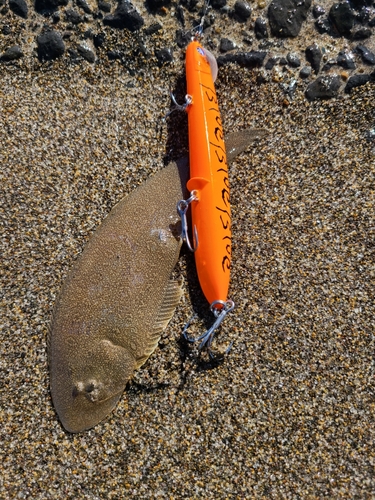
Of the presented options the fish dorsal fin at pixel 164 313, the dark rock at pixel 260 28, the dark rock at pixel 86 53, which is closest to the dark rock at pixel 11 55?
the dark rock at pixel 86 53

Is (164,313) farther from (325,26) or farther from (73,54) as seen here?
(325,26)

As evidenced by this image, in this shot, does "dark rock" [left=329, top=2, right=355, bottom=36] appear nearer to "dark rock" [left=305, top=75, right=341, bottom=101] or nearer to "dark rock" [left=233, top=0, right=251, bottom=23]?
"dark rock" [left=305, top=75, right=341, bottom=101]

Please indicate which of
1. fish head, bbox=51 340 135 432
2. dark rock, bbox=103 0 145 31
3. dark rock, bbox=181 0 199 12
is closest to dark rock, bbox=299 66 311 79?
dark rock, bbox=181 0 199 12

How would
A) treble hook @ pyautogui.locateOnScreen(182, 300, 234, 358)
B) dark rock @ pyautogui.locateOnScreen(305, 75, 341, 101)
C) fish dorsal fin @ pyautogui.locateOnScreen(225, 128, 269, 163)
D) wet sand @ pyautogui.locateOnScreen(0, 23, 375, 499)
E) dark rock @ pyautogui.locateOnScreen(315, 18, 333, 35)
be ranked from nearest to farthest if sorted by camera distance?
A: 1. wet sand @ pyautogui.locateOnScreen(0, 23, 375, 499)
2. treble hook @ pyautogui.locateOnScreen(182, 300, 234, 358)
3. fish dorsal fin @ pyautogui.locateOnScreen(225, 128, 269, 163)
4. dark rock @ pyautogui.locateOnScreen(305, 75, 341, 101)
5. dark rock @ pyautogui.locateOnScreen(315, 18, 333, 35)

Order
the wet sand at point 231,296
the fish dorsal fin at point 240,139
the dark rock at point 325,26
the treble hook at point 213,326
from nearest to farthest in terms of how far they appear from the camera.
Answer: the wet sand at point 231,296, the treble hook at point 213,326, the fish dorsal fin at point 240,139, the dark rock at point 325,26

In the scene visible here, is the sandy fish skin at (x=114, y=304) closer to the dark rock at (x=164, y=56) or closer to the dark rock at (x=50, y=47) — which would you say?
the dark rock at (x=164, y=56)

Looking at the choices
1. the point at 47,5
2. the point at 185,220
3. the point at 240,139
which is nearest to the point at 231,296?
the point at 185,220

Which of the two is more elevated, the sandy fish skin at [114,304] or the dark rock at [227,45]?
the dark rock at [227,45]
